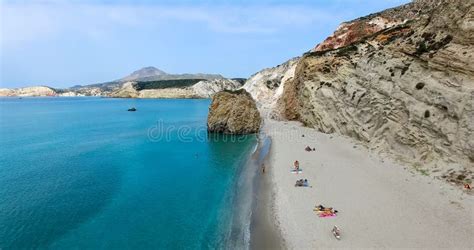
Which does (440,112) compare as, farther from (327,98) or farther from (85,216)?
(85,216)

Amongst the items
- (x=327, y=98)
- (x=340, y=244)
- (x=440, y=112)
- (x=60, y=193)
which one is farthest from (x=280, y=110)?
(x=340, y=244)

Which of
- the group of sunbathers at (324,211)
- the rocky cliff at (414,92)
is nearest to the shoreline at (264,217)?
the group of sunbathers at (324,211)

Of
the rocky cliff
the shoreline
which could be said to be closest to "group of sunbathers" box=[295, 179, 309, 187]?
the shoreline

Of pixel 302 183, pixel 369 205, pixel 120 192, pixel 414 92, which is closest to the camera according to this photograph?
pixel 369 205

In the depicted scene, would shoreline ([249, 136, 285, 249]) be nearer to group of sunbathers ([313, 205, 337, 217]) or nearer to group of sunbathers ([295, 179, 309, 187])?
group of sunbathers ([295, 179, 309, 187])

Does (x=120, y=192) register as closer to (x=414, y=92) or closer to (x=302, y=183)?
(x=302, y=183)

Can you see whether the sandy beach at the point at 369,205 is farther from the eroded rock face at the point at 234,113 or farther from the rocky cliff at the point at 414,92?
the eroded rock face at the point at 234,113

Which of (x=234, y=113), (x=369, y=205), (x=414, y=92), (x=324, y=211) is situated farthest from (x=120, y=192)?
(x=234, y=113)
